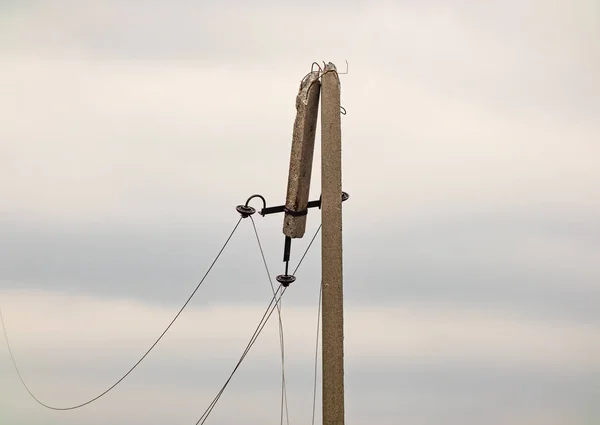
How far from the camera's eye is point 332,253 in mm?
13891

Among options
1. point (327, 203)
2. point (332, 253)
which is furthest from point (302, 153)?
point (332, 253)

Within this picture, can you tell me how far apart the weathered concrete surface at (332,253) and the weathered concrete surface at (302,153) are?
4.27ft

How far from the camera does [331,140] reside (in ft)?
47.5

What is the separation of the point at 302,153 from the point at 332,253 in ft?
10.1

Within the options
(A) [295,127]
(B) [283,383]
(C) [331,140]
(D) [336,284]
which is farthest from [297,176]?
(B) [283,383]

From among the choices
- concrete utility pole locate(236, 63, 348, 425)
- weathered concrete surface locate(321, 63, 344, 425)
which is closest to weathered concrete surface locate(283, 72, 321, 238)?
concrete utility pole locate(236, 63, 348, 425)

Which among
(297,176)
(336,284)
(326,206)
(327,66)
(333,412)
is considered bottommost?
(333,412)

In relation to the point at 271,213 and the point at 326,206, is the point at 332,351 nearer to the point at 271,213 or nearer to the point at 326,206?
the point at 326,206

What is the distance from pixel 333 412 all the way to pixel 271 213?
16.4 feet

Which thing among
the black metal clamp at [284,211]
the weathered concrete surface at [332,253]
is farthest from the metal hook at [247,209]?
the weathered concrete surface at [332,253]

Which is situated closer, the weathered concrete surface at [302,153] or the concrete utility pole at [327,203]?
the concrete utility pole at [327,203]

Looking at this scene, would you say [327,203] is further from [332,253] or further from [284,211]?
[284,211]

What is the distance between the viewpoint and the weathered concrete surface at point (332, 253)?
1345 centimetres

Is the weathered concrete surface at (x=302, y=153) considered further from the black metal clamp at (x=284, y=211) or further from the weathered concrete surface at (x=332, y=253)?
the weathered concrete surface at (x=332, y=253)
